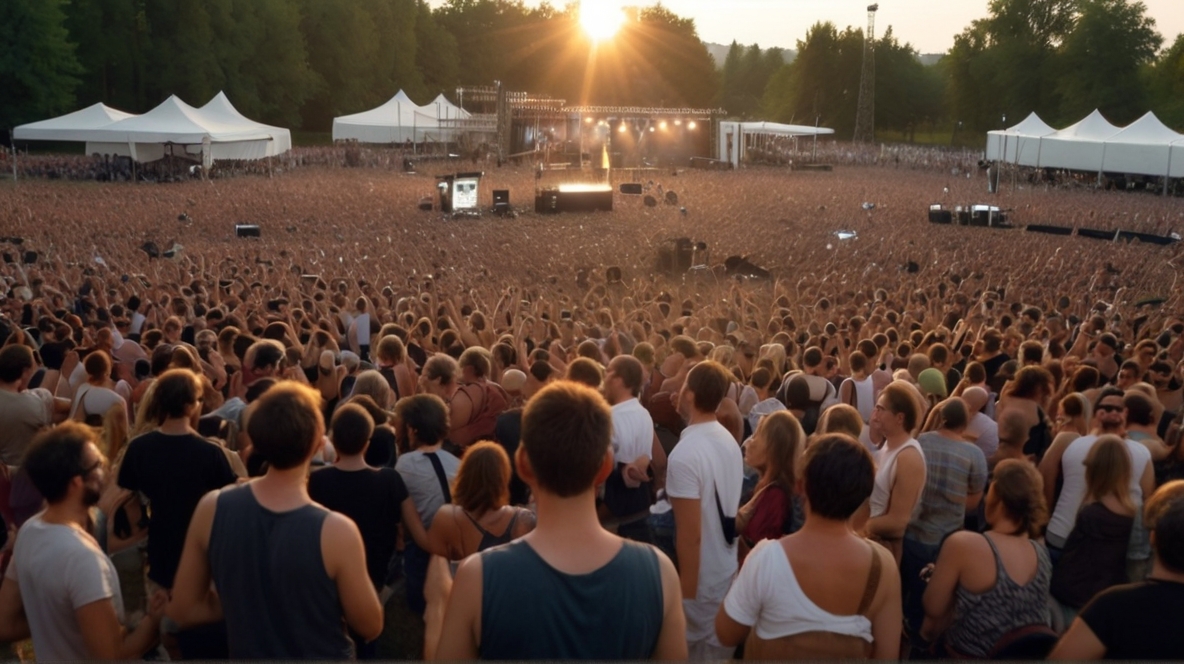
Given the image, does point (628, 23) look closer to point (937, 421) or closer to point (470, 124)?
point (470, 124)

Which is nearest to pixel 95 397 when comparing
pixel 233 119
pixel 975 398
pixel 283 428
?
pixel 283 428

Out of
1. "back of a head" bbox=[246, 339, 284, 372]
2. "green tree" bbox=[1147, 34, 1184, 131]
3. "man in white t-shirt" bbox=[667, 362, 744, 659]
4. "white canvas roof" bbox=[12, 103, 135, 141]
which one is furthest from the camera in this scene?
"green tree" bbox=[1147, 34, 1184, 131]

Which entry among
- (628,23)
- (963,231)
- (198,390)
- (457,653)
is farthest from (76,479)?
(628,23)

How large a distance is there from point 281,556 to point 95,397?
3.26 metres

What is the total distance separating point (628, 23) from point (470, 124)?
119 feet

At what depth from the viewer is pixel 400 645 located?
4449 millimetres

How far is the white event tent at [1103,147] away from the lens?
38.5m

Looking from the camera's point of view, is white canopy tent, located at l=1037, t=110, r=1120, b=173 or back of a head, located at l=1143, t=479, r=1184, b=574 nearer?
back of a head, located at l=1143, t=479, r=1184, b=574

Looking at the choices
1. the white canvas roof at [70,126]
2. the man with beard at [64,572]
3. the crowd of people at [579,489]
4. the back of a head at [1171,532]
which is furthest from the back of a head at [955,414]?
the white canvas roof at [70,126]

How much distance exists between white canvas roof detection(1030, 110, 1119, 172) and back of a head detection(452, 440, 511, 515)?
42.8m

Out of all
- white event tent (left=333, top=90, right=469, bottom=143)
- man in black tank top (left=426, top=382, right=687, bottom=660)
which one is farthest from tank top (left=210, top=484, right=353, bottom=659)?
white event tent (left=333, top=90, right=469, bottom=143)

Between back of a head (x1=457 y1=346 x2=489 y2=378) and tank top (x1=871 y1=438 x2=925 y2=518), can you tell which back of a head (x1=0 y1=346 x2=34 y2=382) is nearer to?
back of a head (x1=457 y1=346 x2=489 y2=378)

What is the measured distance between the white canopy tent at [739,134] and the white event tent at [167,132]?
20729mm

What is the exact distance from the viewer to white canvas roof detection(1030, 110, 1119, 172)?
135ft
